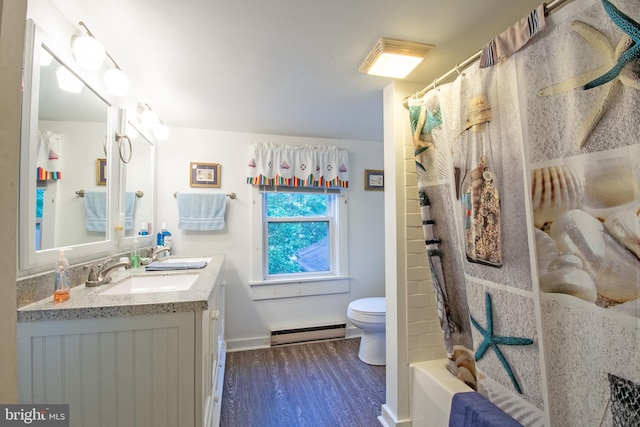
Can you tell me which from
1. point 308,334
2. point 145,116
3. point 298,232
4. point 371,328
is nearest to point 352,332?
point 308,334

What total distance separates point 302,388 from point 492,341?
4.70ft

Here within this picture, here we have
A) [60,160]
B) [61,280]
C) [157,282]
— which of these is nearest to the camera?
[61,280]

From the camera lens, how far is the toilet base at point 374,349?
238 cm

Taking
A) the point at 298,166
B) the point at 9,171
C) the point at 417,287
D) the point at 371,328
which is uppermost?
the point at 298,166

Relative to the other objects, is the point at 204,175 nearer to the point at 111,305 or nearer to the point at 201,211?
the point at 201,211

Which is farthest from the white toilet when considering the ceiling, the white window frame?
the ceiling

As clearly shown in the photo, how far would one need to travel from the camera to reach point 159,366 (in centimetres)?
100

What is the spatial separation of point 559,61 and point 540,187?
1.29 ft

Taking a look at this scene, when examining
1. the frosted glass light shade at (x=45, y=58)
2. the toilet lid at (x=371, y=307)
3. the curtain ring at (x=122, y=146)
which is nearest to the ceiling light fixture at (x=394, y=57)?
the frosted glass light shade at (x=45, y=58)

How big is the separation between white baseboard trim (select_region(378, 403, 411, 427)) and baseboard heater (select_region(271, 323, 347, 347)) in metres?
1.06

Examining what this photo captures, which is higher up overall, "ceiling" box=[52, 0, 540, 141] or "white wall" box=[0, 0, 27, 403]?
"ceiling" box=[52, 0, 540, 141]

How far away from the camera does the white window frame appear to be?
2.71m

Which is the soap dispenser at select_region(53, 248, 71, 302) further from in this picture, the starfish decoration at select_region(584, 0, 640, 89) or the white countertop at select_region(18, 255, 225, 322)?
the starfish decoration at select_region(584, 0, 640, 89)

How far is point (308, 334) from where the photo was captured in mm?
2736
